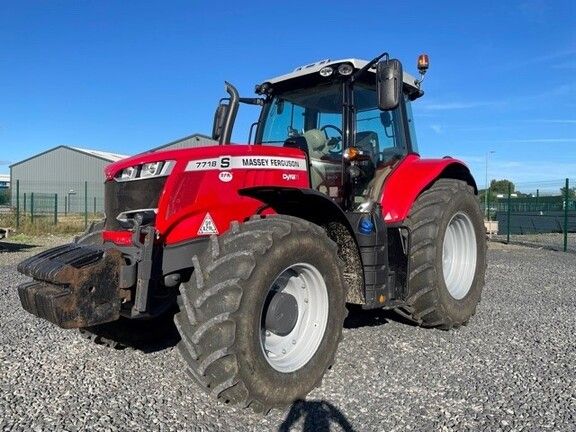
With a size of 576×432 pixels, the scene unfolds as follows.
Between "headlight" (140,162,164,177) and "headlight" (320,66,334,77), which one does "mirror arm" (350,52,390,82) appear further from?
"headlight" (140,162,164,177)

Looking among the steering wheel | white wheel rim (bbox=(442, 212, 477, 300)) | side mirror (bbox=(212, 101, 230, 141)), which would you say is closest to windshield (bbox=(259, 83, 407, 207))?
the steering wheel

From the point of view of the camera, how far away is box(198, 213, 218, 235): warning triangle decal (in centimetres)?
354

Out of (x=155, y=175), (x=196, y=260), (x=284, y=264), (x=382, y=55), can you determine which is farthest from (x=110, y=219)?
(x=382, y=55)

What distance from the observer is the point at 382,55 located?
4.14m

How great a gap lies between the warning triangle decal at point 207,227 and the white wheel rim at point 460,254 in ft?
8.91

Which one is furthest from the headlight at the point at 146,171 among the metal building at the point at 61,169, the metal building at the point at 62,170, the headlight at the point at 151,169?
the metal building at the point at 61,169

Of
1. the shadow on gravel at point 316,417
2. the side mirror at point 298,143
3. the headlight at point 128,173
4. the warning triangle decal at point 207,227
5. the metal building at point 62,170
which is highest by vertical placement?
the metal building at point 62,170

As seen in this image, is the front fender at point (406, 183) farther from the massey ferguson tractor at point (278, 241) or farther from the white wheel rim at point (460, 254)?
the white wheel rim at point (460, 254)

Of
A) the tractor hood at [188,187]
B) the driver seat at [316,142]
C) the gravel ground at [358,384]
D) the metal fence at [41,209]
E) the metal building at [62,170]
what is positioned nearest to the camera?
the gravel ground at [358,384]

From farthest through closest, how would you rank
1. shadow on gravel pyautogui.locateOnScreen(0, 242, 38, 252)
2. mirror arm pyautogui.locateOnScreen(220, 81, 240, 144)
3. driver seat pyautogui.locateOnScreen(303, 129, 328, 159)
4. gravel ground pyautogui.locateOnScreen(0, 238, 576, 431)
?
shadow on gravel pyautogui.locateOnScreen(0, 242, 38, 252) → driver seat pyautogui.locateOnScreen(303, 129, 328, 159) → mirror arm pyautogui.locateOnScreen(220, 81, 240, 144) → gravel ground pyautogui.locateOnScreen(0, 238, 576, 431)

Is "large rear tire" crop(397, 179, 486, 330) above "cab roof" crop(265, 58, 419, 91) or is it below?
below

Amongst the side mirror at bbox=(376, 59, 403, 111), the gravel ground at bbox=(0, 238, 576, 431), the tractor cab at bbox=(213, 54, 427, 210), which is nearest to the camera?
the gravel ground at bbox=(0, 238, 576, 431)

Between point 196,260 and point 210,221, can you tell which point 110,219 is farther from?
point 196,260

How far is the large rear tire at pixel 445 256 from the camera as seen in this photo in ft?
14.8
